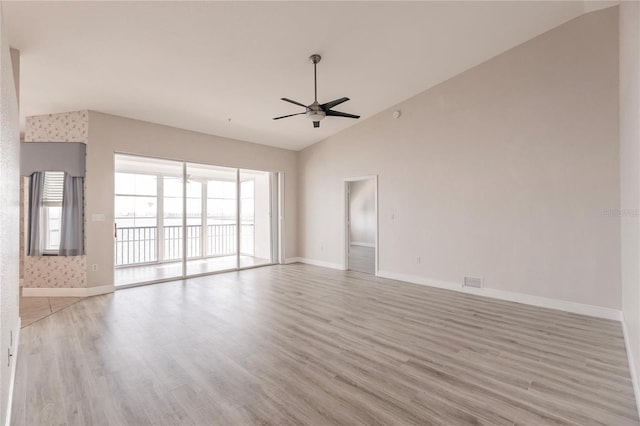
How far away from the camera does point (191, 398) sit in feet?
7.10

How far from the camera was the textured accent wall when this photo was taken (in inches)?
189

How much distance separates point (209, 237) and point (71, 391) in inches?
236

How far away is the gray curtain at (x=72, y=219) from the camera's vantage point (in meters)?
4.75

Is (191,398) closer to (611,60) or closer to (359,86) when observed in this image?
(359,86)

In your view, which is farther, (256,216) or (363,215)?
(363,215)

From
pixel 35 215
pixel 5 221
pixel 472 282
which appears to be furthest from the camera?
pixel 472 282

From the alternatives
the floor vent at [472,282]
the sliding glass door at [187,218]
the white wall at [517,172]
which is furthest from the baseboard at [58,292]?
the floor vent at [472,282]

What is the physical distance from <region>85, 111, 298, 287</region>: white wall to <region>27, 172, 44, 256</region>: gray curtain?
69 centimetres

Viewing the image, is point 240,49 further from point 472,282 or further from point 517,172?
point 472,282

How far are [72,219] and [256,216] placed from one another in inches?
161

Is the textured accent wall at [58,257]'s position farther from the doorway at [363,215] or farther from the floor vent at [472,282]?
the doorway at [363,215]

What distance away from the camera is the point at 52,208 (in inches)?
191

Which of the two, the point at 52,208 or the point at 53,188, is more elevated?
the point at 53,188

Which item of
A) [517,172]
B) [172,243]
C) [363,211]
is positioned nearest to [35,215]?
[172,243]
